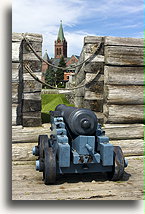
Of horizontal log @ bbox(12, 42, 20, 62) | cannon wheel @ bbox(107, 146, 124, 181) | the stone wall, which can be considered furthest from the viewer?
the stone wall

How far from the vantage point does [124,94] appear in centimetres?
531

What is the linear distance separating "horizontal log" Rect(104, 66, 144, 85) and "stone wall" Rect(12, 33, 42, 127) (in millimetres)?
1368

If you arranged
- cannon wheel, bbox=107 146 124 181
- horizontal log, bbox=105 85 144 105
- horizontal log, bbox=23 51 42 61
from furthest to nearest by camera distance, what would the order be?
horizontal log, bbox=105 85 144 105
horizontal log, bbox=23 51 42 61
cannon wheel, bbox=107 146 124 181

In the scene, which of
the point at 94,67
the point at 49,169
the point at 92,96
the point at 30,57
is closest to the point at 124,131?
the point at 92,96

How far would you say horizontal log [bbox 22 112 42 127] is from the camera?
5.23 meters

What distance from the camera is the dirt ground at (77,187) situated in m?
3.53

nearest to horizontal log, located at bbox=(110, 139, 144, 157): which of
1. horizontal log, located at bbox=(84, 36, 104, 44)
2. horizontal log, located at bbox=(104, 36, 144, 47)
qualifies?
horizontal log, located at bbox=(104, 36, 144, 47)

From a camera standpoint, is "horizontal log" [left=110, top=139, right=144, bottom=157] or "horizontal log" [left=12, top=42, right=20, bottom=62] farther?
"horizontal log" [left=110, top=139, right=144, bottom=157]

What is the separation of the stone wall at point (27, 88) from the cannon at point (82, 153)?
1.27 metres

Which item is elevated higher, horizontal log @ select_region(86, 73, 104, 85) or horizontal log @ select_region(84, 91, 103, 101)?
horizontal log @ select_region(86, 73, 104, 85)

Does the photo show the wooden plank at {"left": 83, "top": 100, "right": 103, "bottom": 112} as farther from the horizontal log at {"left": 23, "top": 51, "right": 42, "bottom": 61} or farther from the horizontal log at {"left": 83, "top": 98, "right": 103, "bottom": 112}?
the horizontal log at {"left": 23, "top": 51, "right": 42, "bottom": 61}

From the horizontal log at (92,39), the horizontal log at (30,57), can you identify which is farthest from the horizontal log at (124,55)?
the horizontal log at (30,57)

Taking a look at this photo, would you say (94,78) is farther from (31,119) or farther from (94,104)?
(31,119)

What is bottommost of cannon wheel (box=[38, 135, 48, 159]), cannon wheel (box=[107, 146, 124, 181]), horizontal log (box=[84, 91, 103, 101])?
cannon wheel (box=[107, 146, 124, 181])
